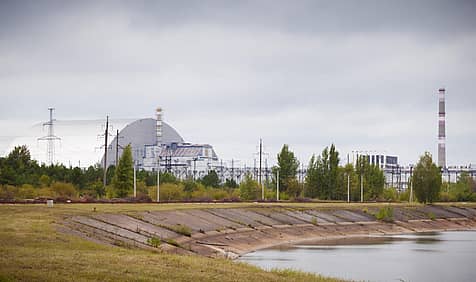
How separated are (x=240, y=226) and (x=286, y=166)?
52.9 meters

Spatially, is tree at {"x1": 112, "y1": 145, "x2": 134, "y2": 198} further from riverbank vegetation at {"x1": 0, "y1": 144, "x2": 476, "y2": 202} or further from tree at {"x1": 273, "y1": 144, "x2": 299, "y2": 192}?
tree at {"x1": 273, "y1": 144, "x2": 299, "y2": 192}

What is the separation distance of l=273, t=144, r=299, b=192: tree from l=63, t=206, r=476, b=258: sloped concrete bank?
20044mm

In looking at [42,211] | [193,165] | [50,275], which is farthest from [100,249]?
[193,165]

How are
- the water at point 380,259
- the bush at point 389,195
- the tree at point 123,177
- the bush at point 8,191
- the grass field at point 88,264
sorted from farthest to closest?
1. the bush at point 389,195
2. the tree at point 123,177
3. the bush at point 8,191
4. the water at point 380,259
5. the grass field at point 88,264

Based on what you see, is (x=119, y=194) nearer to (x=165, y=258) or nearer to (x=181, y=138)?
(x=165, y=258)

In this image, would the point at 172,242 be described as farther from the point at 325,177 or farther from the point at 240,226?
the point at 325,177

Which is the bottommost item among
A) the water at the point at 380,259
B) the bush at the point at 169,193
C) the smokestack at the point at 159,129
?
the water at the point at 380,259

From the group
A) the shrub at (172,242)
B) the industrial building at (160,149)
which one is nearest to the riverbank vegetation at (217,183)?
the shrub at (172,242)

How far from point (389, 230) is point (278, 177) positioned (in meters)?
32.8

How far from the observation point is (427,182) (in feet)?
362

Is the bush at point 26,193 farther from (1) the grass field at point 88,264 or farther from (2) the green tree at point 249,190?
(1) the grass field at point 88,264

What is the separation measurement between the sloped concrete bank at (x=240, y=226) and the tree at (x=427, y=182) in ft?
31.1

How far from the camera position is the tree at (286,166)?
375 feet

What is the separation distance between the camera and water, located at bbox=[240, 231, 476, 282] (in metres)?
41.5
